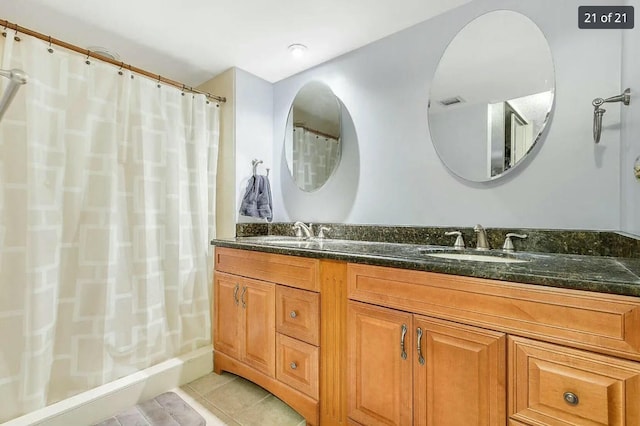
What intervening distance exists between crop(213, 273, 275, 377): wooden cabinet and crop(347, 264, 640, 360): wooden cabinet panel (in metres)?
0.69

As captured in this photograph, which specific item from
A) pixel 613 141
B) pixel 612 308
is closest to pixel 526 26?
pixel 613 141

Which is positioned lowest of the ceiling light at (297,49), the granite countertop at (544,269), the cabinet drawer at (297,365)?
the cabinet drawer at (297,365)

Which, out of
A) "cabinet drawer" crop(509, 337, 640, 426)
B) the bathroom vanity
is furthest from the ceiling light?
A: "cabinet drawer" crop(509, 337, 640, 426)

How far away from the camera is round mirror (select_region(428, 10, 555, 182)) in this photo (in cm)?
139

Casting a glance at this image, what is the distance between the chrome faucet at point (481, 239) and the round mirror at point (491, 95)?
27 centimetres

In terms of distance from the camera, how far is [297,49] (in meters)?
1.98

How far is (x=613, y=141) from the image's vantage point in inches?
48.6

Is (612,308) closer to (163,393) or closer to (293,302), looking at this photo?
(293,302)

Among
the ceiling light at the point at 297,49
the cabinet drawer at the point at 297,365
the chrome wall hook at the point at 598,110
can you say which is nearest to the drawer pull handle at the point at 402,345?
the cabinet drawer at the point at 297,365

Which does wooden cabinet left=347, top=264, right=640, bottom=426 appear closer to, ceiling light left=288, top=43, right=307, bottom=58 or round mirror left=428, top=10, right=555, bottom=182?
round mirror left=428, top=10, right=555, bottom=182

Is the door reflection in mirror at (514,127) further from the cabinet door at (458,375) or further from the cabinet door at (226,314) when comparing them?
the cabinet door at (226,314)

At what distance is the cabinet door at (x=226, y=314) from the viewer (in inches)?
70.9

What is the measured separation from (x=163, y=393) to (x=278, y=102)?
→ 7.31ft

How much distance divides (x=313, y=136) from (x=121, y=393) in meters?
1.99
